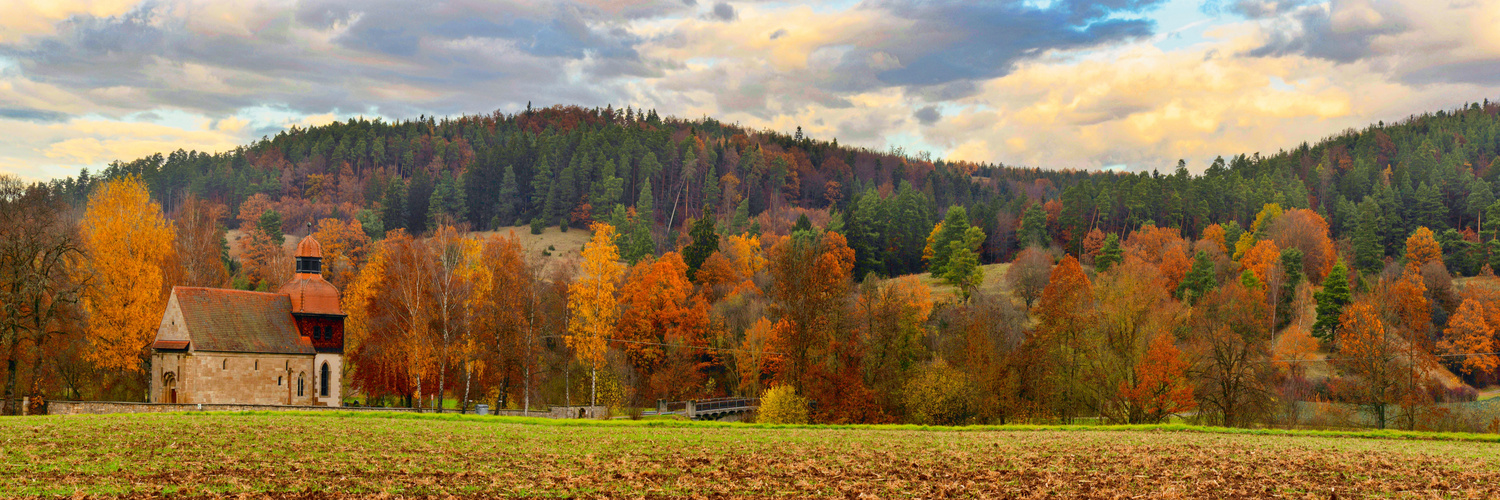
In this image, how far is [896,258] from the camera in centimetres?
13138

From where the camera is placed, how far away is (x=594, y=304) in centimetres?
6200

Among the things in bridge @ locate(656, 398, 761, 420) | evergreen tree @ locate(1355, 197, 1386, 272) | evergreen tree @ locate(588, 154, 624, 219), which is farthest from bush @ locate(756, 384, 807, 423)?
evergreen tree @ locate(588, 154, 624, 219)

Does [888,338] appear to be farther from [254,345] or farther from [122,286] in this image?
[122,286]

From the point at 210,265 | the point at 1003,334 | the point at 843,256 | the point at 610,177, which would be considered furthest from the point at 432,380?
the point at 610,177

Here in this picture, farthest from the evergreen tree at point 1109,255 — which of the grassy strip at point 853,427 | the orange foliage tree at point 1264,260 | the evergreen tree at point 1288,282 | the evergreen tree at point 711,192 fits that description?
the grassy strip at point 853,427

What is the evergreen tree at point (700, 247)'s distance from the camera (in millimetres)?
99625

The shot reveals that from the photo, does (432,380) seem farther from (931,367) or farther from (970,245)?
(970,245)

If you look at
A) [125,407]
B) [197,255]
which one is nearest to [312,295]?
[125,407]

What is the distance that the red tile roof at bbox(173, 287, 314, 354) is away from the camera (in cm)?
5562

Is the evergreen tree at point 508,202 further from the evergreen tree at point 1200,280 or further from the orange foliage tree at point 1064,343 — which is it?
the orange foliage tree at point 1064,343

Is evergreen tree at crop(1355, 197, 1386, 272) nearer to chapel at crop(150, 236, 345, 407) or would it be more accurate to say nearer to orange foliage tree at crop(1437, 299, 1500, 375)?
orange foliage tree at crop(1437, 299, 1500, 375)

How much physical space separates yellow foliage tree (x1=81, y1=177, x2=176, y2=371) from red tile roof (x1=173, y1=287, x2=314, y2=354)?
11.3 feet

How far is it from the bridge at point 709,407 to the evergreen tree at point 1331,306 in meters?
55.7

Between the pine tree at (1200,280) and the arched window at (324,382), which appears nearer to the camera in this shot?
the arched window at (324,382)
